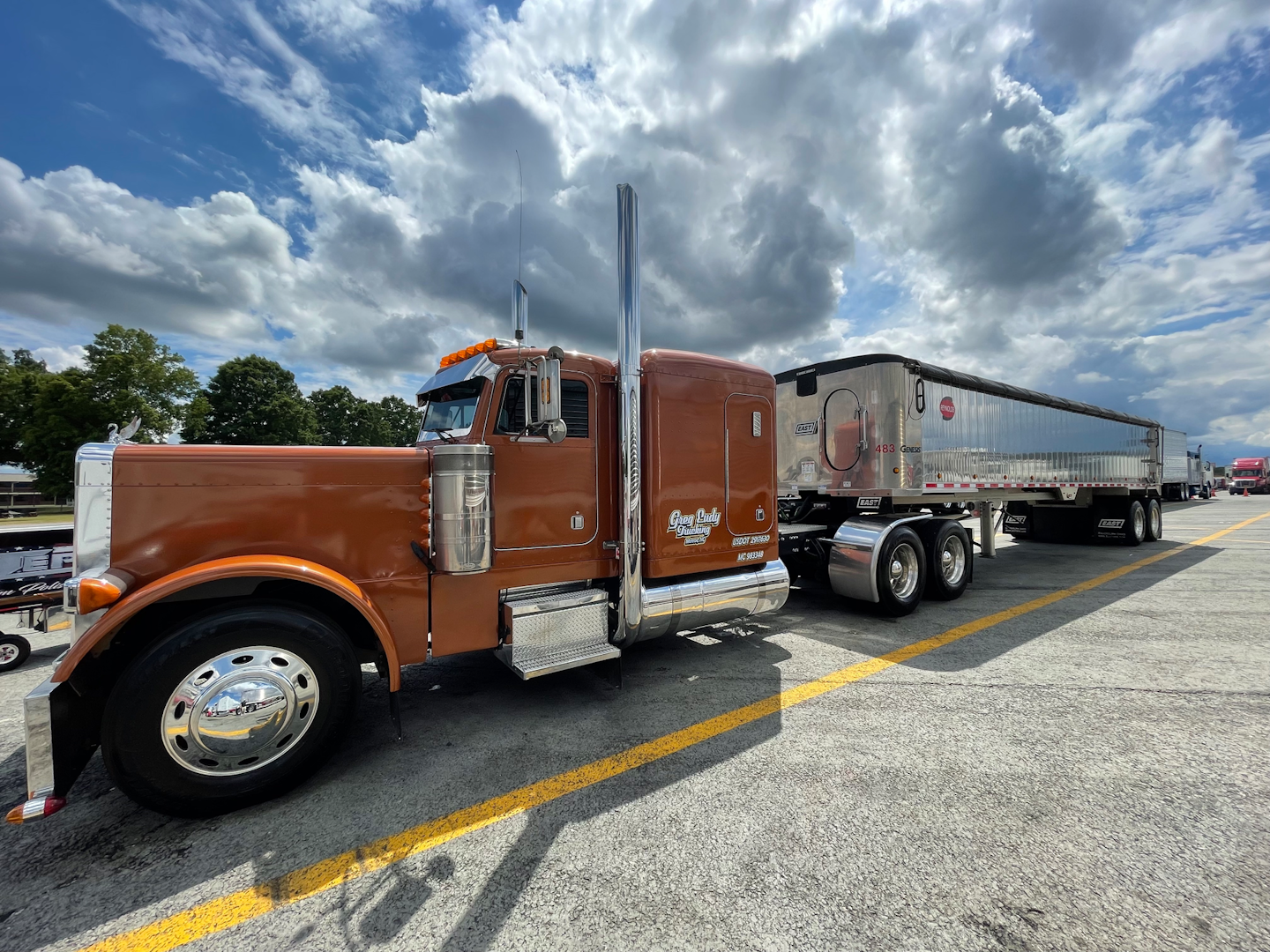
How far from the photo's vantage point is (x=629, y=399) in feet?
12.1

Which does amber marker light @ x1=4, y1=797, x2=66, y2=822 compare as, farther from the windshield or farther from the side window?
the side window

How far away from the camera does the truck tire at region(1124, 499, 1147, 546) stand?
11844 mm

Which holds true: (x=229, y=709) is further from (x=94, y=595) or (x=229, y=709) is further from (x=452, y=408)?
(x=452, y=408)

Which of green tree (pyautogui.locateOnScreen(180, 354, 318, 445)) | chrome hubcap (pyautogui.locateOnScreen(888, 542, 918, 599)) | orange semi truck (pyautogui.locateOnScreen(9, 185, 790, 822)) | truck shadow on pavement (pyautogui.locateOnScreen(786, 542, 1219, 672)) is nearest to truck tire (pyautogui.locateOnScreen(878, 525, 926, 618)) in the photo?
chrome hubcap (pyautogui.locateOnScreen(888, 542, 918, 599))

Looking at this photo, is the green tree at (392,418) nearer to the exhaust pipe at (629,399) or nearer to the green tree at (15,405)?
the green tree at (15,405)

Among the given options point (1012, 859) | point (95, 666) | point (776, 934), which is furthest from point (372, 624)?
point (1012, 859)

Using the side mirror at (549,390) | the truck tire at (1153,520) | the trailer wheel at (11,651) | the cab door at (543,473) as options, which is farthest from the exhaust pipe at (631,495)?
the truck tire at (1153,520)

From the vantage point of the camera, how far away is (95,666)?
2.62 meters

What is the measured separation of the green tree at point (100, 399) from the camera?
26.3 meters

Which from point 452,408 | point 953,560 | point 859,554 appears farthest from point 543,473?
point 953,560

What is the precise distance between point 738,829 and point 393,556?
7.71 ft

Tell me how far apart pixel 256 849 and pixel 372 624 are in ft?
3.40

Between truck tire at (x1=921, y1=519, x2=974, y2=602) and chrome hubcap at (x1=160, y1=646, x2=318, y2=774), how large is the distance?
6585mm

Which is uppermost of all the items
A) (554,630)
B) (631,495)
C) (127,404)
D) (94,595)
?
(127,404)
